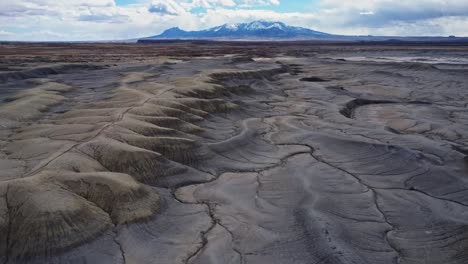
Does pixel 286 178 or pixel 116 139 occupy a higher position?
pixel 116 139

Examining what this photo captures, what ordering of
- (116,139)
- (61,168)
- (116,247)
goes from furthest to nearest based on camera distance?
(116,139) → (61,168) → (116,247)

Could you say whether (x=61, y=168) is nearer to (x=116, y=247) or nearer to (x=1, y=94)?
(x=116, y=247)

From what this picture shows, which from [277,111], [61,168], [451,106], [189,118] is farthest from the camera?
[451,106]

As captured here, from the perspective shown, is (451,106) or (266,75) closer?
(451,106)

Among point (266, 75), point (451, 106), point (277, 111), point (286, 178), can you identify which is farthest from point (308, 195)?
point (266, 75)

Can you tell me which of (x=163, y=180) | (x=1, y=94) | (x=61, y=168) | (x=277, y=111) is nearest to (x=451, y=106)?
(x=277, y=111)

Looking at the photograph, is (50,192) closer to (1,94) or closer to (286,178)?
(286,178)
